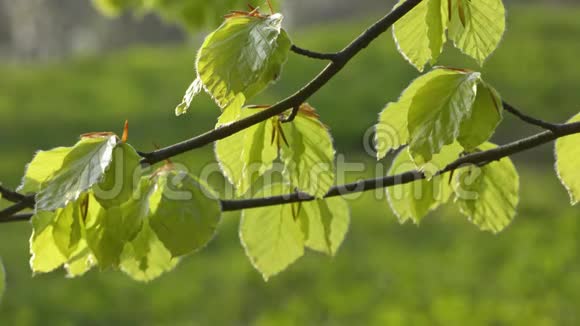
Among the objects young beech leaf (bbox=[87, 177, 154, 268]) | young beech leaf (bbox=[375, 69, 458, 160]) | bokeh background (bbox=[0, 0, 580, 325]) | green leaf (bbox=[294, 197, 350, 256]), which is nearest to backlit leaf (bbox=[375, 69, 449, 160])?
young beech leaf (bbox=[375, 69, 458, 160])

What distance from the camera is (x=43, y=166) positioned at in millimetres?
663

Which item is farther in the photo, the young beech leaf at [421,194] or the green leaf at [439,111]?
the young beech leaf at [421,194]

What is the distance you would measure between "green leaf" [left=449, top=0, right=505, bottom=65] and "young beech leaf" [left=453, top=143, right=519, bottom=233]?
0.51 feet

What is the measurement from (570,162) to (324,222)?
237 millimetres

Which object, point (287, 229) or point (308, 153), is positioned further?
point (287, 229)

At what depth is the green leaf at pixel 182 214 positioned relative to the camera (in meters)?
0.65

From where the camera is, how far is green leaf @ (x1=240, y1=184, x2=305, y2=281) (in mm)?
831

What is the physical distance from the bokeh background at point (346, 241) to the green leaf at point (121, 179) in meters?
1.19

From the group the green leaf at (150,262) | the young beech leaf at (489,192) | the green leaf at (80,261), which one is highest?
the green leaf at (80,261)

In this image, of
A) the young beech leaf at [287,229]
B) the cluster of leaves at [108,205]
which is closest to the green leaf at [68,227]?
the cluster of leaves at [108,205]

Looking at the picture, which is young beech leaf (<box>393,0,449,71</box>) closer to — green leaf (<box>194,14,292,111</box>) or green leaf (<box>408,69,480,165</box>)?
green leaf (<box>408,69,480,165</box>)

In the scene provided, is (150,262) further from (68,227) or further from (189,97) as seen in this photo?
(189,97)

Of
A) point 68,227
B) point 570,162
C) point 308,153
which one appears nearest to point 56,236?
point 68,227

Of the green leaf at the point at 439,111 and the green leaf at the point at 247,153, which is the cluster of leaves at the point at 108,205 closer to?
the green leaf at the point at 247,153
